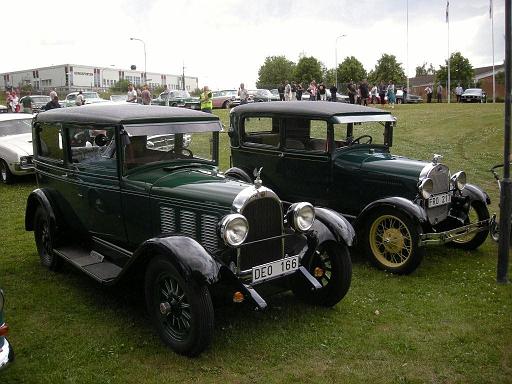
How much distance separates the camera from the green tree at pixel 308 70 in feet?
235

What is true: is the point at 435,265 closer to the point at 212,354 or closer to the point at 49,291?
the point at 212,354

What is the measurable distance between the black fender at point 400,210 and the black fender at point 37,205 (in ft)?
12.3

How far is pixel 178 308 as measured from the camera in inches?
179

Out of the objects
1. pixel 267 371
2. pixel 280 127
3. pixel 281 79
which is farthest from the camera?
pixel 281 79

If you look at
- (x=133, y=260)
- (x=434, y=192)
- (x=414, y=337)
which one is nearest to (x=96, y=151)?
(x=133, y=260)

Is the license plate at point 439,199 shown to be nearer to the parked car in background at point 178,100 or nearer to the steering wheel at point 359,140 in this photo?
the steering wheel at point 359,140

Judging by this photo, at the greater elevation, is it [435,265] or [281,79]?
[281,79]

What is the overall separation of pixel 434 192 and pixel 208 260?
3803 millimetres

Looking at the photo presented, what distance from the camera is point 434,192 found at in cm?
686

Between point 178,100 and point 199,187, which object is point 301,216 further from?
point 178,100

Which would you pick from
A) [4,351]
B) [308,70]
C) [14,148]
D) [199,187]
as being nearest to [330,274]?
[199,187]

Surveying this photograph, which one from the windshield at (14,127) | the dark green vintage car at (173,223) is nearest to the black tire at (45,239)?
the dark green vintage car at (173,223)

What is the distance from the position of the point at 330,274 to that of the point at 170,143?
7.18 feet

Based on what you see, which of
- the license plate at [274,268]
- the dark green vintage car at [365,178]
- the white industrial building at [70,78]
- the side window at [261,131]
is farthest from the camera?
the white industrial building at [70,78]
